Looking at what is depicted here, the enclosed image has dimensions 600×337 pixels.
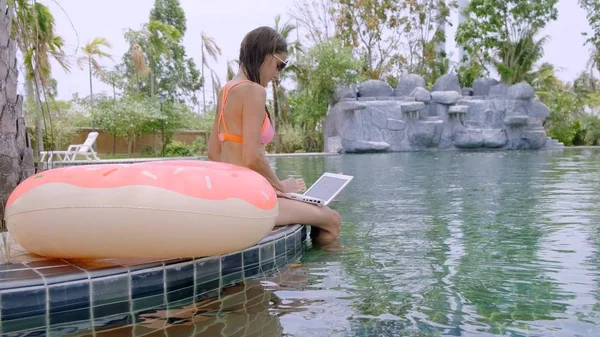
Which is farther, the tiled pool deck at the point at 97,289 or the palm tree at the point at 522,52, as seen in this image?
the palm tree at the point at 522,52

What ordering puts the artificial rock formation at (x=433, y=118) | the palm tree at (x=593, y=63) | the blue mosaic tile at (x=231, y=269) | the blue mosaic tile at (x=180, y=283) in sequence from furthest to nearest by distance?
1. the palm tree at (x=593, y=63)
2. the artificial rock formation at (x=433, y=118)
3. the blue mosaic tile at (x=231, y=269)
4. the blue mosaic tile at (x=180, y=283)

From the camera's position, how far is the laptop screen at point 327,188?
433 centimetres

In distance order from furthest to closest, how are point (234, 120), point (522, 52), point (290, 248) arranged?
point (522, 52), point (290, 248), point (234, 120)

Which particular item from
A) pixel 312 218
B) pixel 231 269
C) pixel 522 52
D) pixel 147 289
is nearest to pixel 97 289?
pixel 147 289

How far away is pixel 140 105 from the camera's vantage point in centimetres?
2592

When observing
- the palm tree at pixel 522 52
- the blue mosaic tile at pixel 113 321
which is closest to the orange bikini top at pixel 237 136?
the blue mosaic tile at pixel 113 321

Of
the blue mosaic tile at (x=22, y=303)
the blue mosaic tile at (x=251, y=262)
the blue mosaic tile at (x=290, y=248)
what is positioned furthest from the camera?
the blue mosaic tile at (x=290, y=248)

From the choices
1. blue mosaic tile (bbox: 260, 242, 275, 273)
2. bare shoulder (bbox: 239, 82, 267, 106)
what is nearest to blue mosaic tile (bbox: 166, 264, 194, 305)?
A: blue mosaic tile (bbox: 260, 242, 275, 273)

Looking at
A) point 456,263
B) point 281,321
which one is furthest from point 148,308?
point 456,263

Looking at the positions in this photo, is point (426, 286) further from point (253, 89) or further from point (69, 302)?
point (69, 302)

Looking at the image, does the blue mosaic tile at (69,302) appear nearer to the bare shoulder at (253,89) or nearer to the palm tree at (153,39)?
the bare shoulder at (253,89)

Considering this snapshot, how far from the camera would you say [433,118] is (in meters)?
27.0

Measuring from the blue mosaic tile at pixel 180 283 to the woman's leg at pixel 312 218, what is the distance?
40.4 inches

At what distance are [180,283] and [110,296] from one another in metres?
0.36
